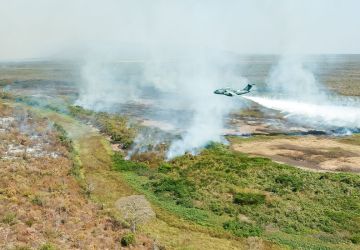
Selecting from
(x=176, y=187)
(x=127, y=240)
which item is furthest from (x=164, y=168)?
(x=127, y=240)

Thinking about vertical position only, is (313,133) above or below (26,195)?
below

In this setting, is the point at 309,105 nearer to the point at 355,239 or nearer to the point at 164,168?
the point at 164,168

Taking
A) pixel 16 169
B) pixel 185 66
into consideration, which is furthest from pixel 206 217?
pixel 185 66

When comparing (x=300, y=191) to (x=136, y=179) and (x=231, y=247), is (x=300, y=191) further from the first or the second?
(x=136, y=179)

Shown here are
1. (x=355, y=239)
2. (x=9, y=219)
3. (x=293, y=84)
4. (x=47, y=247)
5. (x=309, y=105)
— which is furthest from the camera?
(x=293, y=84)

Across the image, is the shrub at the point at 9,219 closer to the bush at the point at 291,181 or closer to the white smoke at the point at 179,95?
the white smoke at the point at 179,95

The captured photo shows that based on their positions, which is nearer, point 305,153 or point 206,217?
point 206,217

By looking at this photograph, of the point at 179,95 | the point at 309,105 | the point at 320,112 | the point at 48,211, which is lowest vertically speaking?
the point at 179,95
